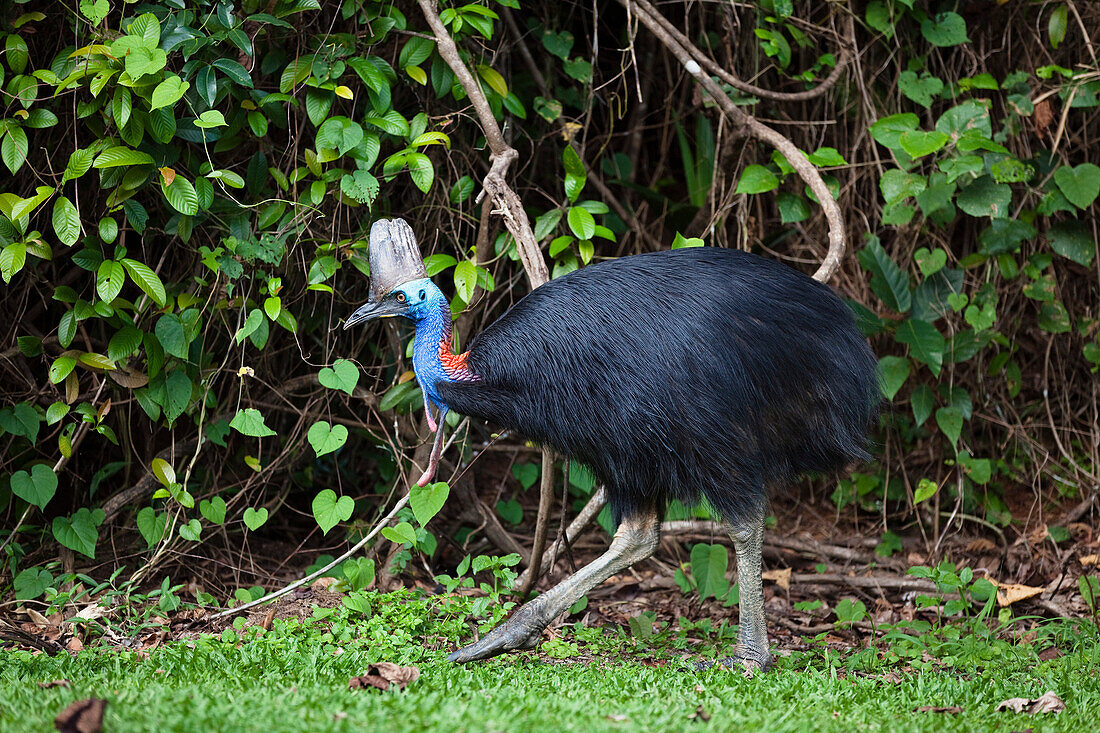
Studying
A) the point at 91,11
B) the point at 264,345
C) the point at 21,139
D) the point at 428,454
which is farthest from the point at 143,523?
the point at 91,11

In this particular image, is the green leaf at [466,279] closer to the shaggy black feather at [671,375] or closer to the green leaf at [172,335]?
the shaggy black feather at [671,375]

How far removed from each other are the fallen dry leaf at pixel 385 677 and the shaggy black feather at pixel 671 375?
0.77m

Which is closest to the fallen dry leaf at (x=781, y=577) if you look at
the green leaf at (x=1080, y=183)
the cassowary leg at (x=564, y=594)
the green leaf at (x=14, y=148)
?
the cassowary leg at (x=564, y=594)

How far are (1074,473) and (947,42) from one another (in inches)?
81.8

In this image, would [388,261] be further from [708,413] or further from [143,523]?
[143,523]

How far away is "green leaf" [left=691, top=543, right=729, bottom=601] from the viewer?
420cm

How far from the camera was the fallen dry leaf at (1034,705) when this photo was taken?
→ 2.92 metres

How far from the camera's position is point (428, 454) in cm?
434

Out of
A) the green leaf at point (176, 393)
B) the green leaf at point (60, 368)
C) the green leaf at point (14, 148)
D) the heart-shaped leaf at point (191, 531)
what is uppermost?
the green leaf at point (14, 148)

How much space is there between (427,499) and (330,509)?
0.38 meters

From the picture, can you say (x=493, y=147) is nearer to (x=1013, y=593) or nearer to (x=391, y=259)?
(x=391, y=259)

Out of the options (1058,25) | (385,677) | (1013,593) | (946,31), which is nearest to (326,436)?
(385,677)

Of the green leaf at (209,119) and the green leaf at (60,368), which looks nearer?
the green leaf at (209,119)

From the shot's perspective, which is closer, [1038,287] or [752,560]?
[752,560]
